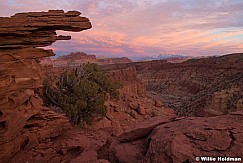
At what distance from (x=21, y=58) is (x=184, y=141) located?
5.63m

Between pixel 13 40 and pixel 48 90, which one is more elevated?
pixel 13 40

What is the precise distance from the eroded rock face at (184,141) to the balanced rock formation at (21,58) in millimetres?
3721

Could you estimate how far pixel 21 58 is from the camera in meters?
7.55

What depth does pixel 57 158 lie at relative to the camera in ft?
28.9

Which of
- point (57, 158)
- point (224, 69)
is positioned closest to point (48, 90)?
point (57, 158)

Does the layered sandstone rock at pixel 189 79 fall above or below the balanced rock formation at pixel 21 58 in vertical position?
below

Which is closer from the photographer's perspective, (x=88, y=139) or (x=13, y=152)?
(x=13, y=152)

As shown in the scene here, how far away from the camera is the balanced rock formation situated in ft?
23.2

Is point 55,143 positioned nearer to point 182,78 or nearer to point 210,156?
point 210,156

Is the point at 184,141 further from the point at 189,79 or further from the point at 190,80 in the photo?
the point at 189,79

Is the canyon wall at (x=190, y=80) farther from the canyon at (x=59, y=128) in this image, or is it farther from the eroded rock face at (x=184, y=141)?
the eroded rock face at (x=184, y=141)

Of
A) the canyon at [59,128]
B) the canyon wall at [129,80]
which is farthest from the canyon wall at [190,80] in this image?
the canyon at [59,128]

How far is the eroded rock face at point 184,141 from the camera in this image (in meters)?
4.62

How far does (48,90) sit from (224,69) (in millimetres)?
43827
